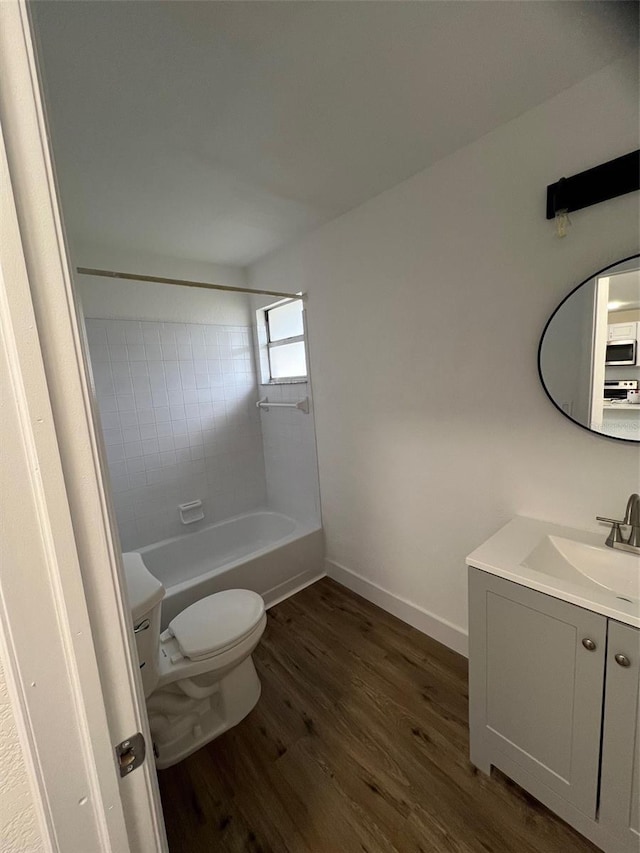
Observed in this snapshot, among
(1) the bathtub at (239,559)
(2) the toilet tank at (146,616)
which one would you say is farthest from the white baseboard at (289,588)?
(2) the toilet tank at (146,616)

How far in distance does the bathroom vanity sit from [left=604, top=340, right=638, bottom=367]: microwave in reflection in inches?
25.3

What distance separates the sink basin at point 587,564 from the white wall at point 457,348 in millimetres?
155

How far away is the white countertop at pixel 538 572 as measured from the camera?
0.97 metres

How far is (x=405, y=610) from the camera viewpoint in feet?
6.83

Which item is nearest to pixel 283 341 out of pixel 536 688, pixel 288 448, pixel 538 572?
pixel 288 448

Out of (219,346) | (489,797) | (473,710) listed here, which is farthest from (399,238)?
(489,797)

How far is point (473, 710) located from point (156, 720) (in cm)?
126

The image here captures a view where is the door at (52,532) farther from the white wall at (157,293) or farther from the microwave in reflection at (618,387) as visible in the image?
the white wall at (157,293)

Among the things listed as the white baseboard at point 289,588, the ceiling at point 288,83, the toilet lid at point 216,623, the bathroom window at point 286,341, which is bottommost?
the white baseboard at point 289,588

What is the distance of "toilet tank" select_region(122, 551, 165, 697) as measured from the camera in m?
1.21

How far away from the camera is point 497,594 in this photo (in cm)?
118

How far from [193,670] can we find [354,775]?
0.72 m

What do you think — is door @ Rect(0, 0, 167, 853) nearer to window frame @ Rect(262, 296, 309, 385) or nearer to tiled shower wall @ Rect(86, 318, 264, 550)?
window frame @ Rect(262, 296, 309, 385)

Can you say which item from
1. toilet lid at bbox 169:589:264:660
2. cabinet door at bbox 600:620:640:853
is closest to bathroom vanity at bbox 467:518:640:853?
cabinet door at bbox 600:620:640:853
